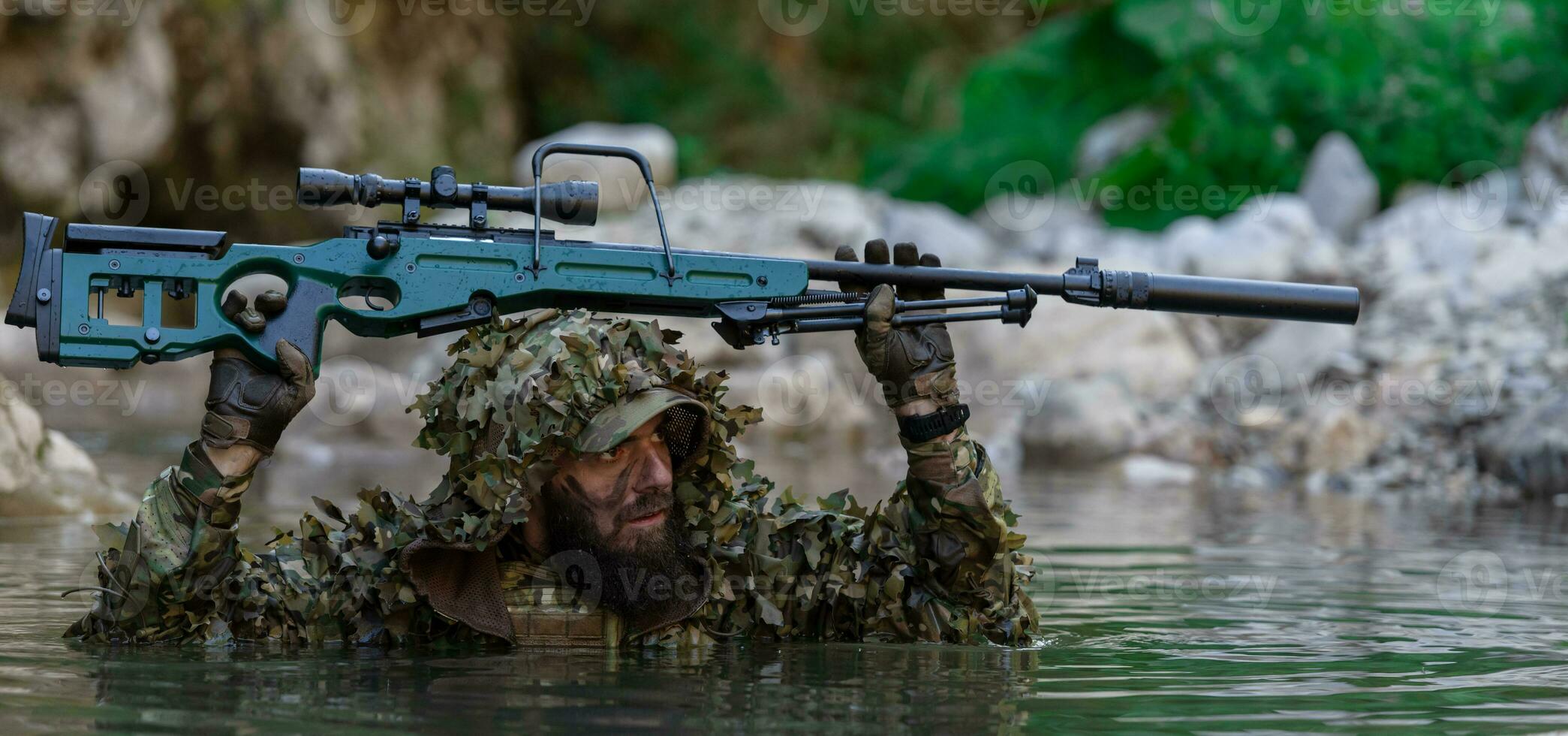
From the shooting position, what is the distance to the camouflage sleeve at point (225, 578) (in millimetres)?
4832

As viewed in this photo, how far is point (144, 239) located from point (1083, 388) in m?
10.9

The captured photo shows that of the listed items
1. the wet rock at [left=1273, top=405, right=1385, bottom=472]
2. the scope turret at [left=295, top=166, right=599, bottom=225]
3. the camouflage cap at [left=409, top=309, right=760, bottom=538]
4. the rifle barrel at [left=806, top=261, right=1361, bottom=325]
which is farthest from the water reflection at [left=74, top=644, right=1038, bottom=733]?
the wet rock at [left=1273, top=405, right=1385, bottom=472]

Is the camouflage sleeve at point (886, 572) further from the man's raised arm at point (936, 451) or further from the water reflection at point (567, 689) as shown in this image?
the water reflection at point (567, 689)

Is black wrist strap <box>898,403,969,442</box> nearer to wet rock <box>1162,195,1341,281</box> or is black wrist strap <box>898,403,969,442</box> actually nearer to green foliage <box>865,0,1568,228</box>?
wet rock <box>1162,195,1341,281</box>

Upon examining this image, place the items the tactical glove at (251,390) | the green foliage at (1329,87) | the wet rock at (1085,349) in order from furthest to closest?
the green foliage at (1329,87) → the wet rock at (1085,349) → the tactical glove at (251,390)

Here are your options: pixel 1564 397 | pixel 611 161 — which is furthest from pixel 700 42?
pixel 1564 397

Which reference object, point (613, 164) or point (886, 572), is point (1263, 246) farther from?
point (886, 572)

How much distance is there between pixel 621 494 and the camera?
4.99 metres

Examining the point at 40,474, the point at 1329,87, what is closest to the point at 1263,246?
the point at 1329,87

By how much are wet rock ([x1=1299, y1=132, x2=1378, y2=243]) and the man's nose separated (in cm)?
1401

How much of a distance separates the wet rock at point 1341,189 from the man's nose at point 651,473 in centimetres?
1401

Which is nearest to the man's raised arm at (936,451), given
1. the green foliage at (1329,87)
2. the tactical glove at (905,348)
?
the tactical glove at (905,348)

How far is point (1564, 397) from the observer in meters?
12.0

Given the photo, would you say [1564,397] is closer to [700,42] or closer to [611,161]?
[611,161]
